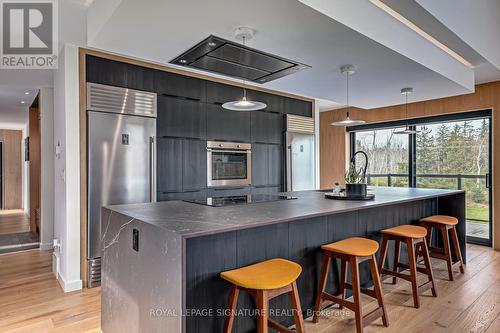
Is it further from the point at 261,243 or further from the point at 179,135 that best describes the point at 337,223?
the point at 179,135

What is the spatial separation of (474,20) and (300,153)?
2781 millimetres

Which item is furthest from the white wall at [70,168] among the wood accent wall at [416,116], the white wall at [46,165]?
the wood accent wall at [416,116]

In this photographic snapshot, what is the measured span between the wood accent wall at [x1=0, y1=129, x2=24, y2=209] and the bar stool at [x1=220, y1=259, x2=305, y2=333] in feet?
32.9

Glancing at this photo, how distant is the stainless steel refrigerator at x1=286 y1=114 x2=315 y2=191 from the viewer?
494 cm

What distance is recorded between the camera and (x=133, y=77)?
3414 mm

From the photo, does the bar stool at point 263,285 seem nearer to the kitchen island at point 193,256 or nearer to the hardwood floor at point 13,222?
the kitchen island at point 193,256

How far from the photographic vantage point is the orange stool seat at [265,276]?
1535mm

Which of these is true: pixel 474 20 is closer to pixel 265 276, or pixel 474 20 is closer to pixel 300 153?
pixel 300 153

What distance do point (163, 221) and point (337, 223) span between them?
5.14 ft

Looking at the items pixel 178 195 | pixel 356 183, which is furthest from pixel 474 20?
pixel 178 195

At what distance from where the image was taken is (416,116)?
534 cm

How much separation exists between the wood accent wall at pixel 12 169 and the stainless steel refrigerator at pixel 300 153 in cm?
847

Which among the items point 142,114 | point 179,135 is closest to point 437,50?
point 179,135

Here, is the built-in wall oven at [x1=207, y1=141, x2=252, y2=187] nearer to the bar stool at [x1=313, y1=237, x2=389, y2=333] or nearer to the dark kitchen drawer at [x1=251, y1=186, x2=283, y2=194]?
the dark kitchen drawer at [x1=251, y1=186, x2=283, y2=194]
